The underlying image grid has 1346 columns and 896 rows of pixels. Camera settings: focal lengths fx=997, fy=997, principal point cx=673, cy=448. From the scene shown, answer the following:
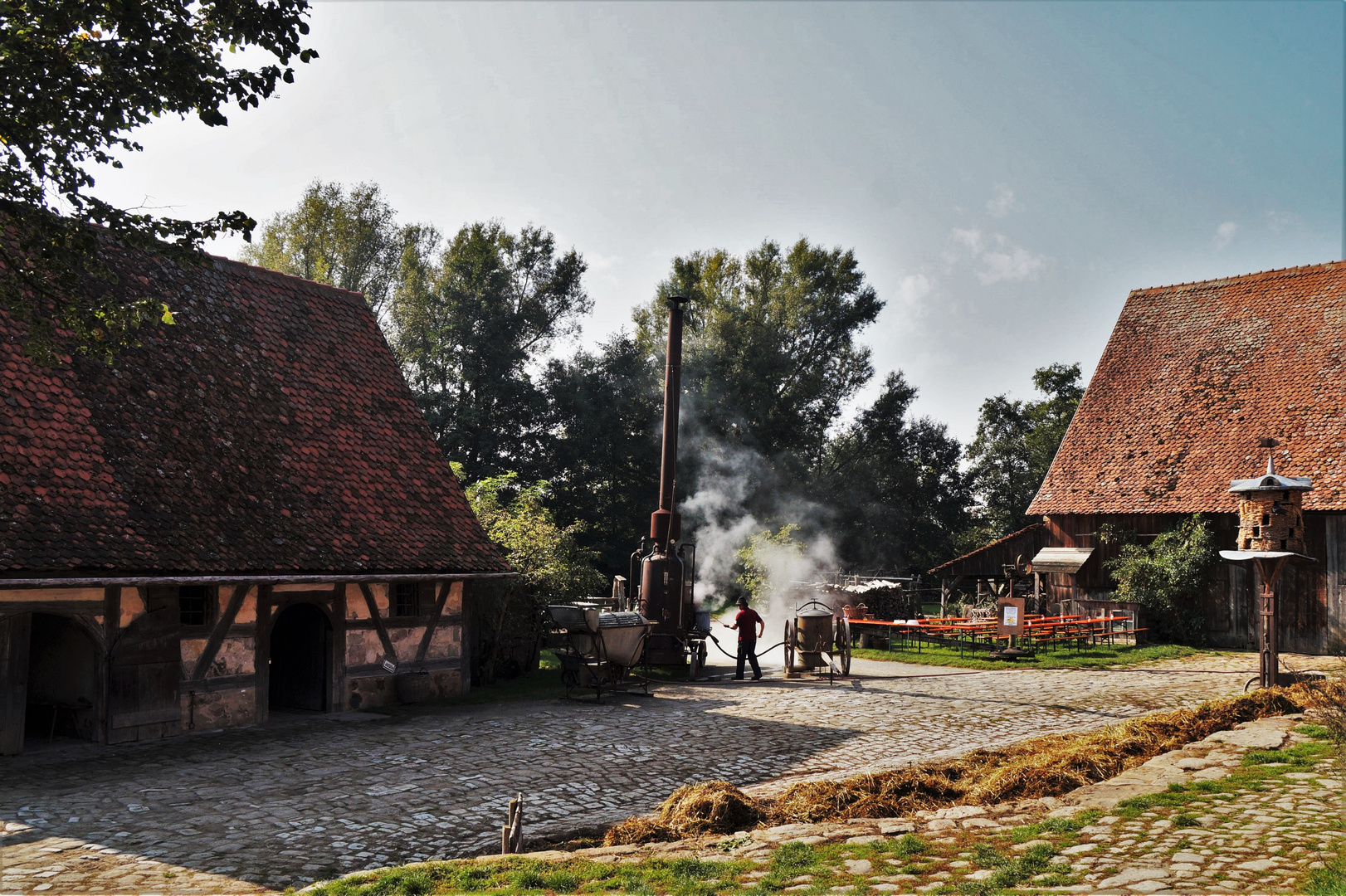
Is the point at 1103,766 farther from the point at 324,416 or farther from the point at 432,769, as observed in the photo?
the point at 324,416

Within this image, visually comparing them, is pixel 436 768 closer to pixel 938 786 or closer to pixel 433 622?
pixel 938 786

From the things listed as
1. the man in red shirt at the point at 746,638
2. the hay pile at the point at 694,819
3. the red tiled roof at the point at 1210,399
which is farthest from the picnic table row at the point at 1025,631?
the hay pile at the point at 694,819

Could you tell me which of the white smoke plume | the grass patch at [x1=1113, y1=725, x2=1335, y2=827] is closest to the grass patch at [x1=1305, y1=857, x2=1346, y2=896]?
the grass patch at [x1=1113, y1=725, x2=1335, y2=827]

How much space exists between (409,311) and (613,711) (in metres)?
29.8

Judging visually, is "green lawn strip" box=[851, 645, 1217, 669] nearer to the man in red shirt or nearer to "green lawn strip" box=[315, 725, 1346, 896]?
the man in red shirt

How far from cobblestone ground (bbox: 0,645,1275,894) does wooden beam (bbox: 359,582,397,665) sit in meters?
1.22

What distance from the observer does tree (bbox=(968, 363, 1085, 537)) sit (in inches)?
1839

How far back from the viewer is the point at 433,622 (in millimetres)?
16953

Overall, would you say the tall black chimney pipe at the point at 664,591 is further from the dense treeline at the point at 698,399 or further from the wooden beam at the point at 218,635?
the dense treeline at the point at 698,399

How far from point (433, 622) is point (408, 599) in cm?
58

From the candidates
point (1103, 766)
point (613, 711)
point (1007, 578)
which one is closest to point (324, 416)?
point (613, 711)

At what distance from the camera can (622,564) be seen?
4009 centimetres

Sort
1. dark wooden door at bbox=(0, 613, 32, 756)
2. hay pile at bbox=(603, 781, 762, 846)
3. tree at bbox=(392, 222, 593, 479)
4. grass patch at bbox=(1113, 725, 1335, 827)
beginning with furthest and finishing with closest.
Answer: tree at bbox=(392, 222, 593, 479) < dark wooden door at bbox=(0, 613, 32, 756) < hay pile at bbox=(603, 781, 762, 846) < grass patch at bbox=(1113, 725, 1335, 827)

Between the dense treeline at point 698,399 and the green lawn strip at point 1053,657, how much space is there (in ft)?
45.9
